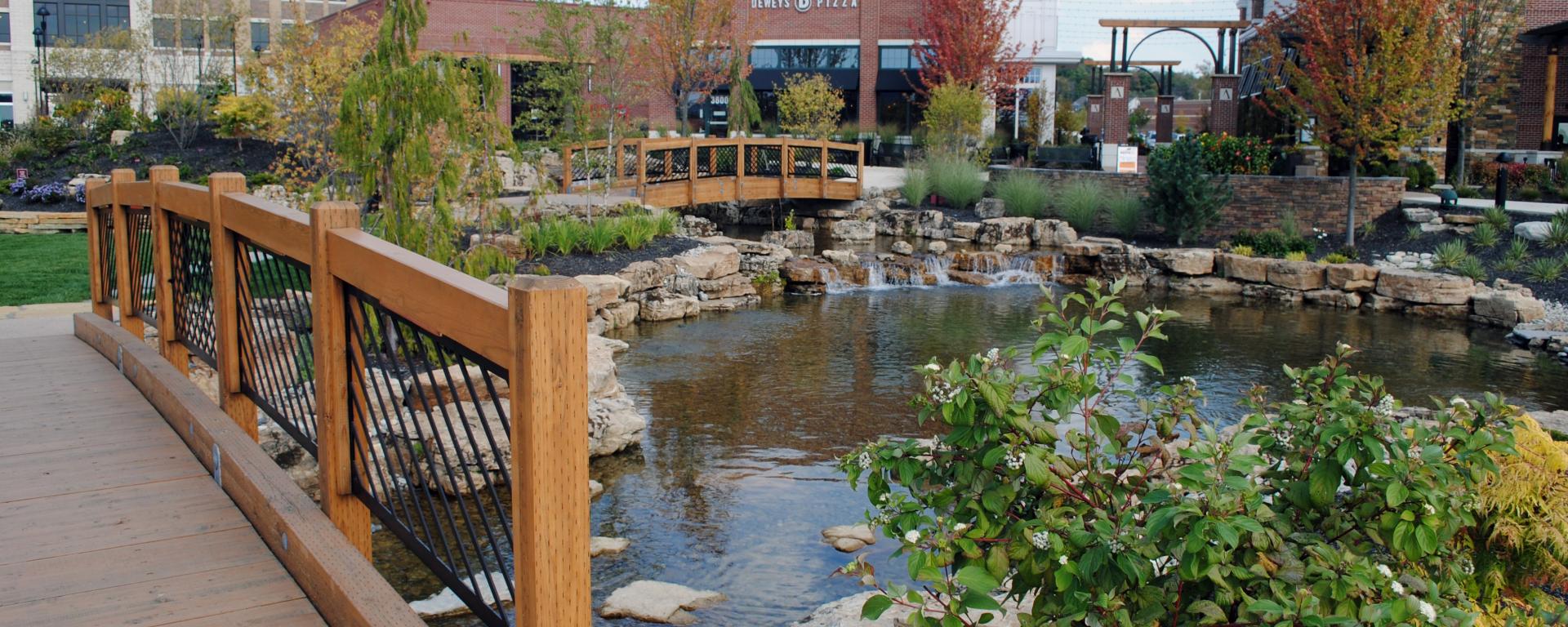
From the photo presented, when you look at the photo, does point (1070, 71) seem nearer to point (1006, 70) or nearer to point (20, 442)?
point (1006, 70)

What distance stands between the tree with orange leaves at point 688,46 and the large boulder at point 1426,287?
17048mm

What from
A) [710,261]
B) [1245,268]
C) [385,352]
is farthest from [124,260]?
[1245,268]

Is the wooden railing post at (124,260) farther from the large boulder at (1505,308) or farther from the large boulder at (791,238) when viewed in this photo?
the large boulder at (1505,308)

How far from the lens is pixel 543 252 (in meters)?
15.8

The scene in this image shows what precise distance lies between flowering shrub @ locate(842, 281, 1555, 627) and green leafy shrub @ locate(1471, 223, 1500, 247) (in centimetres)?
1690

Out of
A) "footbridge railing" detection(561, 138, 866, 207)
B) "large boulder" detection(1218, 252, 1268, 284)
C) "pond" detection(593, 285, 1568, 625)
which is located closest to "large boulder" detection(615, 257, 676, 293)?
"pond" detection(593, 285, 1568, 625)

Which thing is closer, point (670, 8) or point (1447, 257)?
point (1447, 257)

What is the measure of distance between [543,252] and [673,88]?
17.6 meters

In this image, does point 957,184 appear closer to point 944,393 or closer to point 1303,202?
point 1303,202

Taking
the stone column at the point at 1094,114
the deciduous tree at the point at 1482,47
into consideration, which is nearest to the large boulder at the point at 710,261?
the deciduous tree at the point at 1482,47

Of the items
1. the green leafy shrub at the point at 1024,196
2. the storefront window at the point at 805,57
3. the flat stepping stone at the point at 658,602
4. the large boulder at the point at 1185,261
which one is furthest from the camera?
the storefront window at the point at 805,57

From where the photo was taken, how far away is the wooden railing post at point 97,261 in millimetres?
7238

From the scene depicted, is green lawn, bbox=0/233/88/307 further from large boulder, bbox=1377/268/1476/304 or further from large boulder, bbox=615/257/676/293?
large boulder, bbox=1377/268/1476/304

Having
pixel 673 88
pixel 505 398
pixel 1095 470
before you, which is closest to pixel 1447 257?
pixel 505 398
